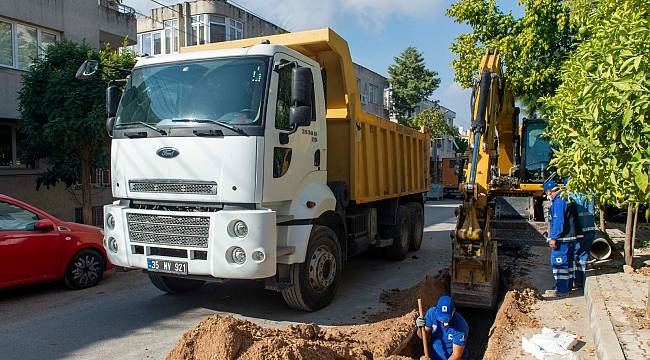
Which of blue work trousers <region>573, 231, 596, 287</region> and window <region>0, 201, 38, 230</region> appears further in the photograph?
blue work trousers <region>573, 231, 596, 287</region>

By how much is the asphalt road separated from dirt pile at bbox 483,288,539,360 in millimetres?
1577

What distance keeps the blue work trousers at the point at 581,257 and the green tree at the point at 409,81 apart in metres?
39.0

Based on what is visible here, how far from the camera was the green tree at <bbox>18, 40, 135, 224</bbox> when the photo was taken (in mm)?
9812

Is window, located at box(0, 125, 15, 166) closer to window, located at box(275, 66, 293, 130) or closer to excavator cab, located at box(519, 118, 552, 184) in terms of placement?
window, located at box(275, 66, 293, 130)

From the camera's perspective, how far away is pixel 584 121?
13.7ft

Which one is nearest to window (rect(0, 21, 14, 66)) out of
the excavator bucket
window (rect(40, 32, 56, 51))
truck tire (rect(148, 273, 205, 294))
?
window (rect(40, 32, 56, 51))

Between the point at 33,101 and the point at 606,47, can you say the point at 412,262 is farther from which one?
the point at 33,101

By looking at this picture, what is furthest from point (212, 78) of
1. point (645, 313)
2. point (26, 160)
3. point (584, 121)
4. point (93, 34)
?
point (93, 34)

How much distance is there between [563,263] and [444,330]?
2.34 metres

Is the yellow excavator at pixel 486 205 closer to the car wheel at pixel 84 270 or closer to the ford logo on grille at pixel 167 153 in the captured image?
the ford logo on grille at pixel 167 153

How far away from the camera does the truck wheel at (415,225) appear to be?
10.3 metres

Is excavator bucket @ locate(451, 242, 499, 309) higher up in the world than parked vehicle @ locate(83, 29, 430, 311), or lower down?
lower down

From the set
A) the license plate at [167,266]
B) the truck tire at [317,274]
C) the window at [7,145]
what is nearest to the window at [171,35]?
the window at [7,145]

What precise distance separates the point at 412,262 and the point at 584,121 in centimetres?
580
